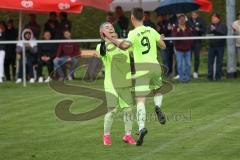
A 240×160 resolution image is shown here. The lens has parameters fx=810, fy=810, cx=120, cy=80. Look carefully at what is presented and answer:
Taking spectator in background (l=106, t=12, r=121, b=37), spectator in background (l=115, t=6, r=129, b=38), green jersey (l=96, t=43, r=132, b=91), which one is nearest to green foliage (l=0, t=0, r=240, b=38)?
spectator in background (l=115, t=6, r=129, b=38)

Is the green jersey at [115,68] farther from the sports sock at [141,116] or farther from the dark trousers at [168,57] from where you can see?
the dark trousers at [168,57]

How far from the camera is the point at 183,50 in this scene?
23.5 m

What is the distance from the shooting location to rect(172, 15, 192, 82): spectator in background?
2342cm

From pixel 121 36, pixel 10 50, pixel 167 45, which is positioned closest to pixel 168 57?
pixel 167 45

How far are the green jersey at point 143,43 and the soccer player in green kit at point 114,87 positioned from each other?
0.32m

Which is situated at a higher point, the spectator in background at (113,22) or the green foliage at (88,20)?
the spectator in background at (113,22)

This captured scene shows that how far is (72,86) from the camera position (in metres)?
23.2

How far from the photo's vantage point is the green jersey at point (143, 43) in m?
12.3

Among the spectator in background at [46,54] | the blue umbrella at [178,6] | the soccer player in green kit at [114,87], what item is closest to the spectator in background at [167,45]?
the blue umbrella at [178,6]

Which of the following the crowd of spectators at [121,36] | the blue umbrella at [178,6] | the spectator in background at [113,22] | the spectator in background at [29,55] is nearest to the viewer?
the crowd of spectators at [121,36]

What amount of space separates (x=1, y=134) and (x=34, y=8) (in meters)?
10.4

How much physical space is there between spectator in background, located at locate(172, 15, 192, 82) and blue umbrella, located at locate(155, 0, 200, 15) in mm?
2352

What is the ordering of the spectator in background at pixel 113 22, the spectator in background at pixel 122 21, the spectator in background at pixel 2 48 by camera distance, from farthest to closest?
1. the spectator in background at pixel 122 21
2. the spectator in background at pixel 113 22
3. the spectator in background at pixel 2 48

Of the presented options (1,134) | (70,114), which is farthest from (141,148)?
(70,114)
